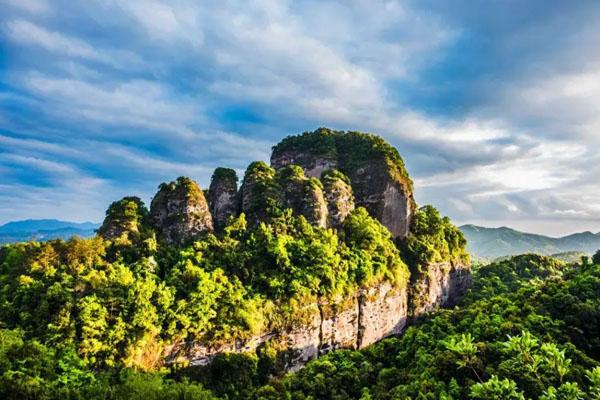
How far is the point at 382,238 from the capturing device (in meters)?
51.6

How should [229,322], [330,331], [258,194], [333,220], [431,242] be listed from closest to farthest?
[229,322]
[330,331]
[258,194]
[333,220]
[431,242]

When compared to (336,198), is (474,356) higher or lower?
lower

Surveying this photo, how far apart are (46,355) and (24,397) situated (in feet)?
14.0

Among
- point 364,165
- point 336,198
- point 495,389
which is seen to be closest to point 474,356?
point 495,389

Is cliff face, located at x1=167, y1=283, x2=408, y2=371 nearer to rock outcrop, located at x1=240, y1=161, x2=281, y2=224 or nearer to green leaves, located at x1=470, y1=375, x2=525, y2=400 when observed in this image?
rock outcrop, located at x1=240, y1=161, x2=281, y2=224

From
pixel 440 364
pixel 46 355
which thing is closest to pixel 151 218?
pixel 46 355

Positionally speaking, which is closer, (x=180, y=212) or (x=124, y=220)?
(x=124, y=220)

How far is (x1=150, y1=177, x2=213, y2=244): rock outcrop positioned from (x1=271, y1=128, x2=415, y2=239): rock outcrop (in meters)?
25.6

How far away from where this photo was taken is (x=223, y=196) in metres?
48.4

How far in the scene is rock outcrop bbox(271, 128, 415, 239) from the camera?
57469mm

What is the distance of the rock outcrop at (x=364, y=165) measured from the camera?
57.5m

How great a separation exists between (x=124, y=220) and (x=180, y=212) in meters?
5.63

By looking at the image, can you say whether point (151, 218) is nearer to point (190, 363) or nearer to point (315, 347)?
point (190, 363)

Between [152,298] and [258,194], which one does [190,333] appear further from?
[258,194]
